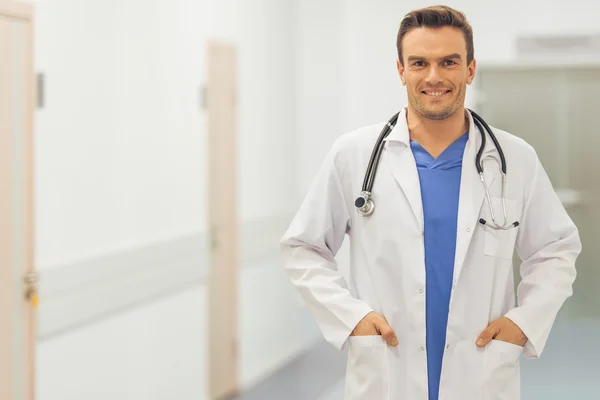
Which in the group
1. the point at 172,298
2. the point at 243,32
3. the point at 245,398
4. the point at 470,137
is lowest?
the point at 245,398

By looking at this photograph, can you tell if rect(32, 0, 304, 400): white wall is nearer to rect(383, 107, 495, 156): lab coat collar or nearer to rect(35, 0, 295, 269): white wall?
rect(35, 0, 295, 269): white wall

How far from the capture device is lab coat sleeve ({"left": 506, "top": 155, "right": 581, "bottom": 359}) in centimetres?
179

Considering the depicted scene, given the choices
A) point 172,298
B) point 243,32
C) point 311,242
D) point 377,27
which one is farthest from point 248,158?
point 311,242

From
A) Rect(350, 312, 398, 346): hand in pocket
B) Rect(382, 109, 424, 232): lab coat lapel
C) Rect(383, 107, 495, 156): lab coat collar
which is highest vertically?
Rect(383, 107, 495, 156): lab coat collar

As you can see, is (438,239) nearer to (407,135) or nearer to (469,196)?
(469,196)

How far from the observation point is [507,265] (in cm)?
180

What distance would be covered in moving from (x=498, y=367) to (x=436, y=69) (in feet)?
1.98

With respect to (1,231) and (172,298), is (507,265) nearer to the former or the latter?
(1,231)

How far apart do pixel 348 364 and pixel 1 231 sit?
1184 millimetres

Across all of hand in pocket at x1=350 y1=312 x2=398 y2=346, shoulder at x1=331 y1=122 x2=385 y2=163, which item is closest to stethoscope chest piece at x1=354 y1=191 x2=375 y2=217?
shoulder at x1=331 y1=122 x2=385 y2=163

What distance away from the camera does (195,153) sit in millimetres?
3732

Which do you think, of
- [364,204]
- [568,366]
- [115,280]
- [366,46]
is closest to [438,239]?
[364,204]

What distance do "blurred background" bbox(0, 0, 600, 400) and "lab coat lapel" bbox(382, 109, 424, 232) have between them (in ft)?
1.42

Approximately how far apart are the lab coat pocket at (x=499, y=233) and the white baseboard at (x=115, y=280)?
1.51m
